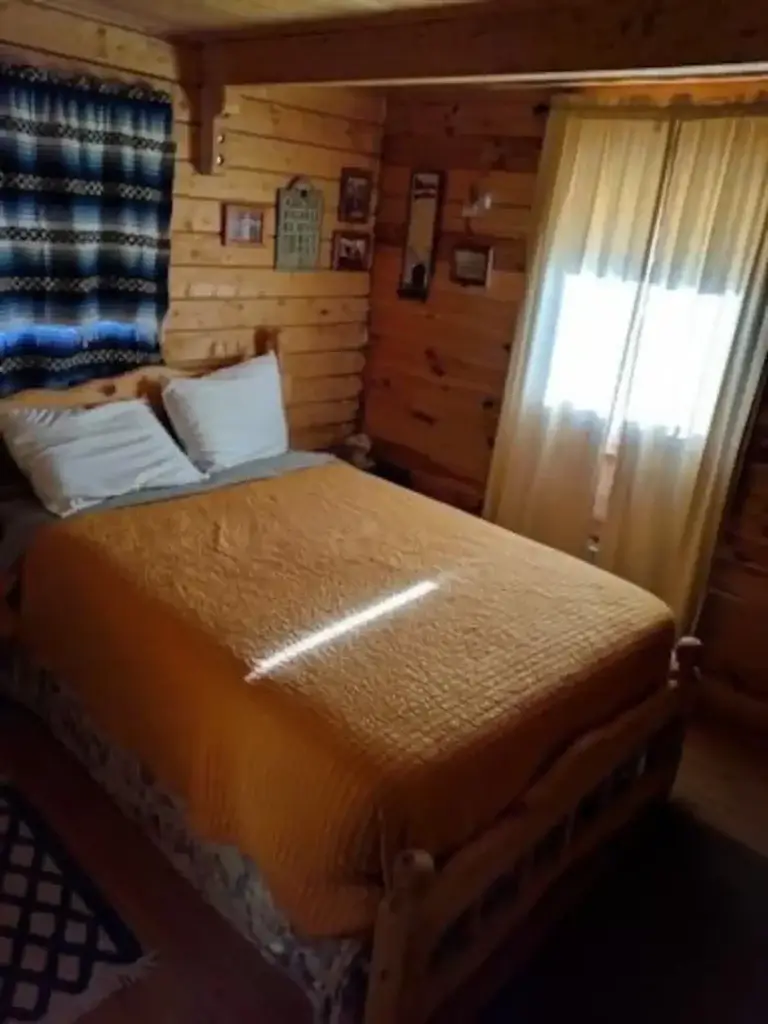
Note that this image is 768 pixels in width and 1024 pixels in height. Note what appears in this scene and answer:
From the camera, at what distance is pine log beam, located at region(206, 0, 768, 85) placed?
174 cm

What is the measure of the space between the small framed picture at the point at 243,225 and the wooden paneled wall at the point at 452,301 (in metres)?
0.67

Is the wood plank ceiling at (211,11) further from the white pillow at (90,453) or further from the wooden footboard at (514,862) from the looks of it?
the wooden footboard at (514,862)

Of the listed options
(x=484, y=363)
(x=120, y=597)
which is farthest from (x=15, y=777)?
(x=484, y=363)

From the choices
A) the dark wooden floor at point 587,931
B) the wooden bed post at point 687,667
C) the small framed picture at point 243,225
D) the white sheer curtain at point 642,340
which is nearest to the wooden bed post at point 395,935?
the dark wooden floor at point 587,931

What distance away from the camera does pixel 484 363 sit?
3.60 meters

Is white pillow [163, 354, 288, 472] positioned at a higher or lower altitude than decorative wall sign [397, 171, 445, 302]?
lower

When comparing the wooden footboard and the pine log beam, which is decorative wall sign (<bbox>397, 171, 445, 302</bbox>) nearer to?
the pine log beam

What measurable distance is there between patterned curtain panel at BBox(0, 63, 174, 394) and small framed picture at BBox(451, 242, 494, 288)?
118cm

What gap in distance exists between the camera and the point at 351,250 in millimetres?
3826

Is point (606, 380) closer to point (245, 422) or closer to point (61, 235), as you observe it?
point (245, 422)

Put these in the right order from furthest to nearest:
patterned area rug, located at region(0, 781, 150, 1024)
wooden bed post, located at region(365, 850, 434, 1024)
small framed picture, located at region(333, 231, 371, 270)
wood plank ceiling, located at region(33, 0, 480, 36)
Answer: small framed picture, located at region(333, 231, 371, 270) → wood plank ceiling, located at region(33, 0, 480, 36) → patterned area rug, located at region(0, 781, 150, 1024) → wooden bed post, located at region(365, 850, 434, 1024)

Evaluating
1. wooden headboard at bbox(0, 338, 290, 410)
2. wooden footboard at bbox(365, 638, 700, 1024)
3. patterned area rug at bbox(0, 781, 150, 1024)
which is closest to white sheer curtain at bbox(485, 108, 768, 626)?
wooden footboard at bbox(365, 638, 700, 1024)

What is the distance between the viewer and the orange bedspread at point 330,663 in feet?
5.45

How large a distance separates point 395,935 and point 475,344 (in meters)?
2.56
